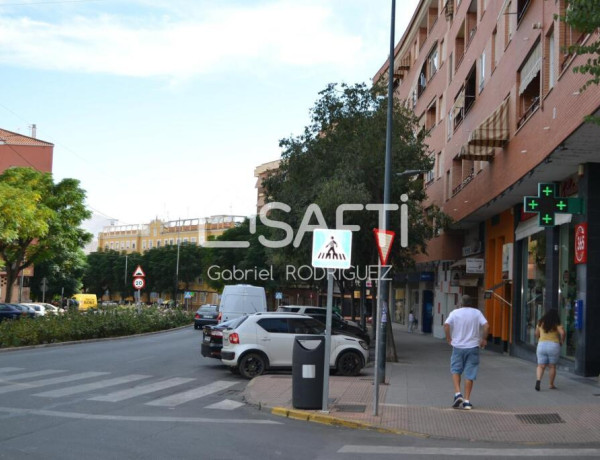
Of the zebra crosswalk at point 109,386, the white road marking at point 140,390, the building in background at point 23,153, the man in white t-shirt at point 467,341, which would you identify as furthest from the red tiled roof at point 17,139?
the man in white t-shirt at point 467,341

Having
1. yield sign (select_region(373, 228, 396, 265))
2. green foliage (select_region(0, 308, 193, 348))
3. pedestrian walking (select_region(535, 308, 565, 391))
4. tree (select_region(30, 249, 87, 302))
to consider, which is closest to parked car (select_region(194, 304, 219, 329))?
green foliage (select_region(0, 308, 193, 348))

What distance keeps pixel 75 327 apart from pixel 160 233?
322 feet

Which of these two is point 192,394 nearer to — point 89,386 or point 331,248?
point 89,386

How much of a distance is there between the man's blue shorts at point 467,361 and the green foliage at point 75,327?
1704 centimetres

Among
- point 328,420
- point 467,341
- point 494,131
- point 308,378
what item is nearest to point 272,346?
point 308,378

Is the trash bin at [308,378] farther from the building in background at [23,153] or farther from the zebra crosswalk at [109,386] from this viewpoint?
the building in background at [23,153]

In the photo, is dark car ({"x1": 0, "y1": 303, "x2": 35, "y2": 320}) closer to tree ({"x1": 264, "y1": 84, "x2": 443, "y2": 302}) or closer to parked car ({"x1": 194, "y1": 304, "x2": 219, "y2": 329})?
parked car ({"x1": 194, "y1": 304, "x2": 219, "y2": 329})

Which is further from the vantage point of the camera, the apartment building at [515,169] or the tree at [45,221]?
the tree at [45,221]

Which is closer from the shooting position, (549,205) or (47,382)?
(47,382)

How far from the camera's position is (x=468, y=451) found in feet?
29.2

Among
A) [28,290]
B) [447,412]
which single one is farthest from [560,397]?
[28,290]

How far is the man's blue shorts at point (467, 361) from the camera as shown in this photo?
38.3 feet

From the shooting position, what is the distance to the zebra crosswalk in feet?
41.5

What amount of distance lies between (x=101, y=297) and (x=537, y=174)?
102 meters
